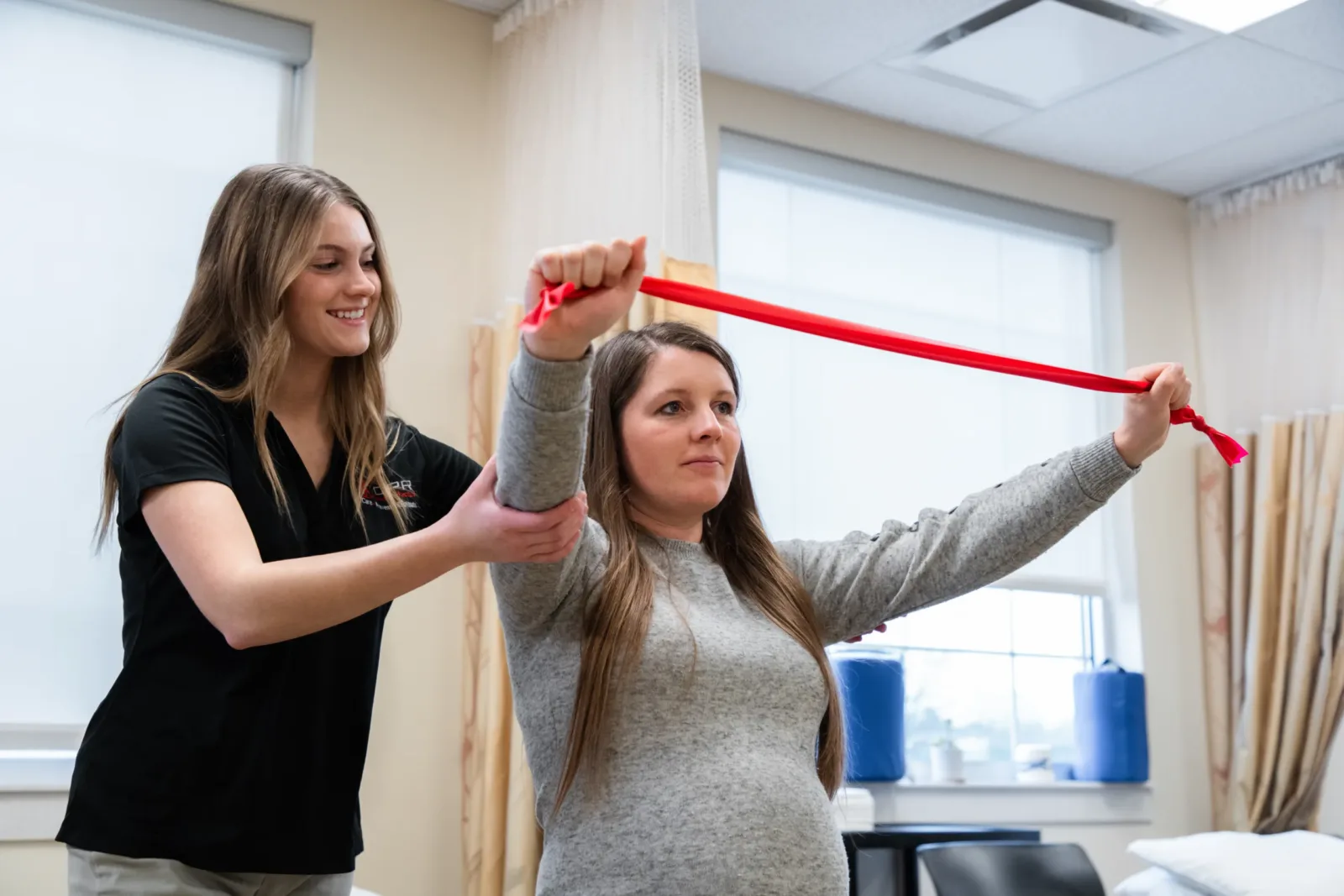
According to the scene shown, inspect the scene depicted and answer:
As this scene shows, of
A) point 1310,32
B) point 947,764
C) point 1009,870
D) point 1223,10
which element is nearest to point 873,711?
point 947,764

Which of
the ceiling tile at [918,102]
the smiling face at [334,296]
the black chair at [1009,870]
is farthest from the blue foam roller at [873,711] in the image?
the smiling face at [334,296]

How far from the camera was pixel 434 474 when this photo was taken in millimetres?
1599

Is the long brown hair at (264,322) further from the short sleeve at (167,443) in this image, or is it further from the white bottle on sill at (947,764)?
the white bottle on sill at (947,764)

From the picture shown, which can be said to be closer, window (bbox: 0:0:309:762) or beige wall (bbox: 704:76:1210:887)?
window (bbox: 0:0:309:762)

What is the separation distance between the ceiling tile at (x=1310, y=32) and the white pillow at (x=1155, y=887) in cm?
207

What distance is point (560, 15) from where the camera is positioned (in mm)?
3043

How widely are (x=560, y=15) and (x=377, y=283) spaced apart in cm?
174

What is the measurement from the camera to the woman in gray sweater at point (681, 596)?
111 centimetres

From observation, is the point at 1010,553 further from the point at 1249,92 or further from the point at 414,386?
the point at 1249,92

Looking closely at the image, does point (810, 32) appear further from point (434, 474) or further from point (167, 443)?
point (167, 443)

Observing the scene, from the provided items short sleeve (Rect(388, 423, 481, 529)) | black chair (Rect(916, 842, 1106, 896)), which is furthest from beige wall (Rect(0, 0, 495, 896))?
short sleeve (Rect(388, 423, 481, 529))

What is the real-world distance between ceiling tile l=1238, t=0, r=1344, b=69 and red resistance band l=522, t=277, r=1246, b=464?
6.92ft

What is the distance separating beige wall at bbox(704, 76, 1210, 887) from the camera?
13.0ft

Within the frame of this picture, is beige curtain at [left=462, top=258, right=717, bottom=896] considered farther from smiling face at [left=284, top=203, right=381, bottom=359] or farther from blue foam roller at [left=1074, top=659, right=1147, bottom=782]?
blue foam roller at [left=1074, top=659, right=1147, bottom=782]
